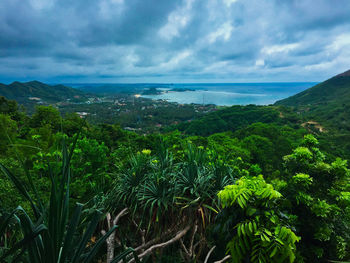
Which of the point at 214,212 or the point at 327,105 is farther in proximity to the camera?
the point at 327,105

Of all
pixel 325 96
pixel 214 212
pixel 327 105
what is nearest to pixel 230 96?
pixel 325 96

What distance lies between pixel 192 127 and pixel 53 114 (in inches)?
1034

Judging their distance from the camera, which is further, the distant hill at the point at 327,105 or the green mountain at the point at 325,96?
the green mountain at the point at 325,96

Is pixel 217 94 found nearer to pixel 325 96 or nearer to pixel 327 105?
pixel 325 96

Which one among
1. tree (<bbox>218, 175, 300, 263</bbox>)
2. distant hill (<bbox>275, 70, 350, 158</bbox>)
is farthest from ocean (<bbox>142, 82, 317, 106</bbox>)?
tree (<bbox>218, 175, 300, 263</bbox>)

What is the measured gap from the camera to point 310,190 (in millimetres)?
2266

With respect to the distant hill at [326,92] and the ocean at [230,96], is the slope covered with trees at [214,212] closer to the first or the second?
the ocean at [230,96]

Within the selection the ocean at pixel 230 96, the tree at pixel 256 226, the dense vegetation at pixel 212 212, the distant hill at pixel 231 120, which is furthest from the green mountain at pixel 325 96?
the tree at pixel 256 226

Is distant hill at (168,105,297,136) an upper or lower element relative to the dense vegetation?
lower

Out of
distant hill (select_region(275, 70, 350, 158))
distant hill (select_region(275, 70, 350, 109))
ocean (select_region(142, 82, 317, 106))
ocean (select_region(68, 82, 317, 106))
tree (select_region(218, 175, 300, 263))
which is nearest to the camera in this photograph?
Result: tree (select_region(218, 175, 300, 263))

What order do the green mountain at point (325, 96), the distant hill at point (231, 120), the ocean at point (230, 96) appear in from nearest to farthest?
the distant hill at point (231, 120), the green mountain at point (325, 96), the ocean at point (230, 96)

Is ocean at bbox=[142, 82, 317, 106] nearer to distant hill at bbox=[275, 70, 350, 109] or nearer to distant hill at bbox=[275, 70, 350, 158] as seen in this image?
distant hill at bbox=[275, 70, 350, 109]

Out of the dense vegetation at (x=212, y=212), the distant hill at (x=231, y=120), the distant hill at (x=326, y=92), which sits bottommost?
the distant hill at (x=231, y=120)

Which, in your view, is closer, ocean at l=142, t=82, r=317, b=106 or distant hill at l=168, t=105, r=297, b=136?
distant hill at l=168, t=105, r=297, b=136
